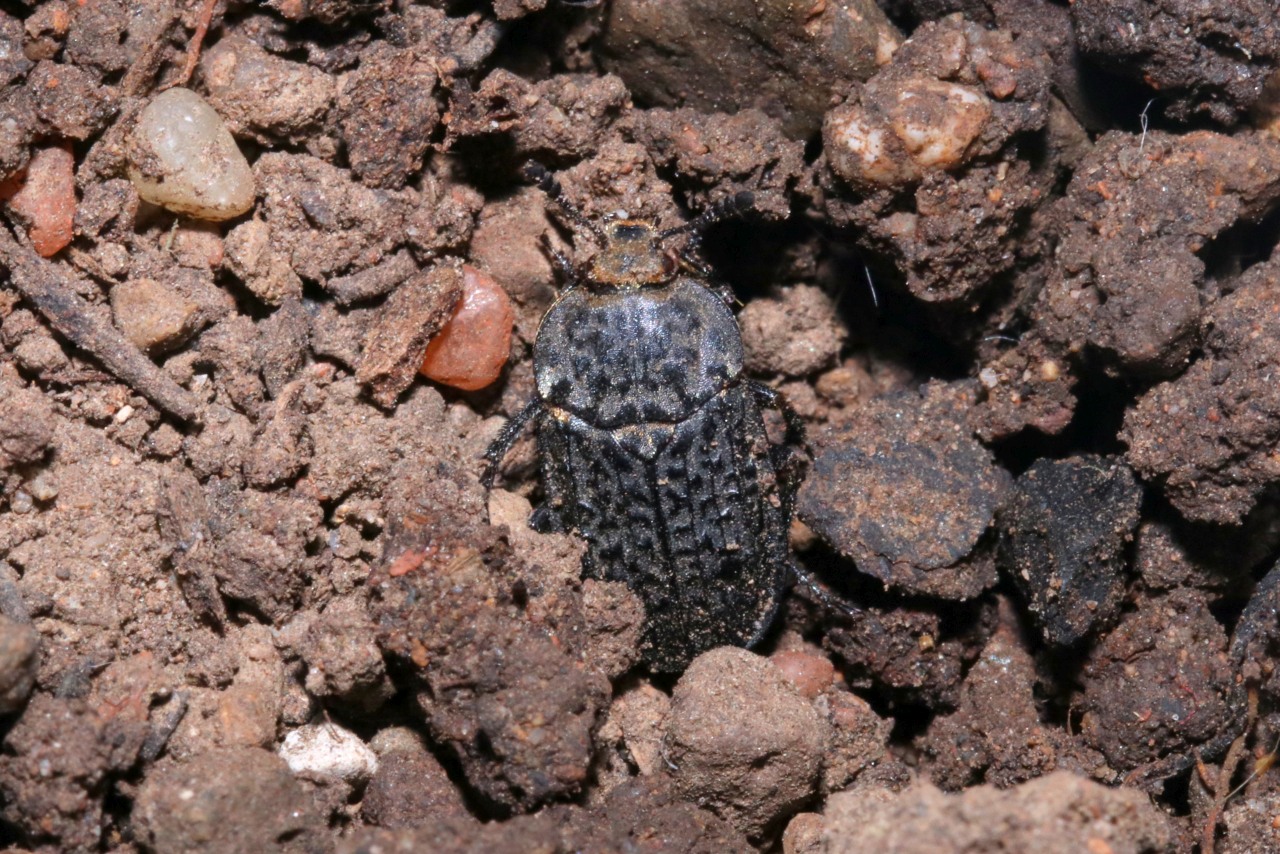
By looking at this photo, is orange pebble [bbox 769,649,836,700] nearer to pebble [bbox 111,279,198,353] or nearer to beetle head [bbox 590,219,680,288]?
beetle head [bbox 590,219,680,288]

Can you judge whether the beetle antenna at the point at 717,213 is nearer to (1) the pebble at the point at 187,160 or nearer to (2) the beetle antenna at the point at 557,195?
(2) the beetle antenna at the point at 557,195

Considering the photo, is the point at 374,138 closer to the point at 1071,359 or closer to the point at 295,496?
the point at 295,496

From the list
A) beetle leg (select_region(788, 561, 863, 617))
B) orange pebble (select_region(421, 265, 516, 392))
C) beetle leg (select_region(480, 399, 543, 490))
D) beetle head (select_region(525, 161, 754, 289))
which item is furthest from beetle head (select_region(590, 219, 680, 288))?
beetle leg (select_region(788, 561, 863, 617))

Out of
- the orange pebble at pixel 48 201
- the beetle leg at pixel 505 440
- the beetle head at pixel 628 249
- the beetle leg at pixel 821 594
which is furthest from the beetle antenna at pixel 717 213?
the orange pebble at pixel 48 201

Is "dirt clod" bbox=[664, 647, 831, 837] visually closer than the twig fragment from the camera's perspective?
Yes

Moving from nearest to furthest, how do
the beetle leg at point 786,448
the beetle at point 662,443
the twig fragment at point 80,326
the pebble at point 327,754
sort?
1. the pebble at point 327,754
2. the twig fragment at point 80,326
3. the beetle at point 662,443
4. the beetle leg at point 786,448

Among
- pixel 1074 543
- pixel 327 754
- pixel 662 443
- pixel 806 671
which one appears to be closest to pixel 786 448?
pixel 662 443
